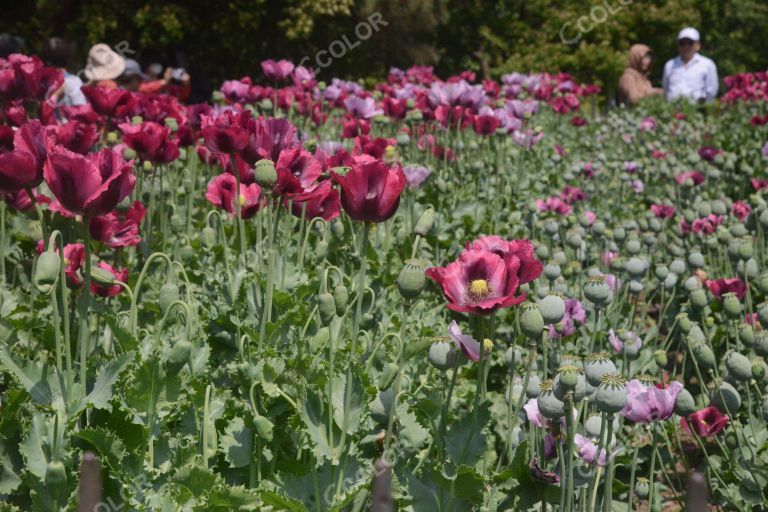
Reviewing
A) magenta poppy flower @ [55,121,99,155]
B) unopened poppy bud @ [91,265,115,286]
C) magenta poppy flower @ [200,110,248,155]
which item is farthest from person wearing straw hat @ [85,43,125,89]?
unopened poppy bud @ [91,265,115,286]

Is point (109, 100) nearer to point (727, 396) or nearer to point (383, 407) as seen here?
point (383, 407)

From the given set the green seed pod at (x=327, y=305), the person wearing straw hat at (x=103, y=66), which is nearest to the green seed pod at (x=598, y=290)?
the green seed pod at (x=327, y=305)

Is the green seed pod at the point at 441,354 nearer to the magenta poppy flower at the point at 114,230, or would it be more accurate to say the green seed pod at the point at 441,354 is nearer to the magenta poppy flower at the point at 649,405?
the magenta poppy flower at the point at 649,405

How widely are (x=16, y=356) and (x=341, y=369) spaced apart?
0.67 meters

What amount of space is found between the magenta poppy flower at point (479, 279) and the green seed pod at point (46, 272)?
25.0 inches

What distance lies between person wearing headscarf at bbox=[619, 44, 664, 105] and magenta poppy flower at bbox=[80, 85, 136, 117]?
9406 mm

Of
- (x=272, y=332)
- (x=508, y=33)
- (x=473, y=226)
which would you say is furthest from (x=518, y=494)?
(x=508, y=33)

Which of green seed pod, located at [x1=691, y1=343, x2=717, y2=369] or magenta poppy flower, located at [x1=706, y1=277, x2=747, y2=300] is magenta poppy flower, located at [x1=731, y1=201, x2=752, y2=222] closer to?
magenta poppy flower, located at [x1=706, y1=277, x2=747, y2=300]

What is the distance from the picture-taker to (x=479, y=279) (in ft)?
5.36

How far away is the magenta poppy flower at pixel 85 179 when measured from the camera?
1.55 meters

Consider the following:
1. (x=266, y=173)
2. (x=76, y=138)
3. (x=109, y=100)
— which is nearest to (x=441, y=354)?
(x=266, y=173)

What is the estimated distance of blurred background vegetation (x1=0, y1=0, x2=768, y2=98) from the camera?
54.8 ft

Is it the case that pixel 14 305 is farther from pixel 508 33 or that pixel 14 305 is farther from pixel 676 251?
pixel 508 33

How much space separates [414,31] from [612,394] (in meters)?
23.1
